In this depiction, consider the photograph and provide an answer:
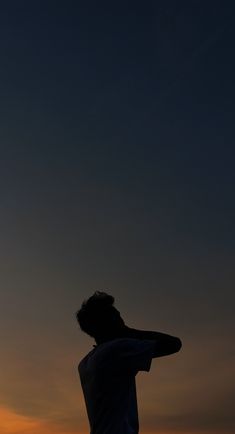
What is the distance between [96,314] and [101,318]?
5 cm

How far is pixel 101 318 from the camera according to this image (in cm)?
609

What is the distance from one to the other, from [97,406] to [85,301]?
836 millimetres

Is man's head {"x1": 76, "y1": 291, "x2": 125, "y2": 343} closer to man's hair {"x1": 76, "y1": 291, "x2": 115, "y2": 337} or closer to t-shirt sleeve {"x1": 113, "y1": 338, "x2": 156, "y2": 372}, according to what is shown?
man's hair {"x1": 76, "y1": 291, "x2": 115, "y2": 337}

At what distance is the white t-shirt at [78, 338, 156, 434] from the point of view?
579cm

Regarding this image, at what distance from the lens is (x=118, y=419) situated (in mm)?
5777

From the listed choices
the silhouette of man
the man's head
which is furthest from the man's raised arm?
the man's head

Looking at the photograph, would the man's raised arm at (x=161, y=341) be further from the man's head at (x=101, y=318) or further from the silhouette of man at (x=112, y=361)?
the man's head at (x=101, y=318)

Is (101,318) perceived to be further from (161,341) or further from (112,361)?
(161,341)

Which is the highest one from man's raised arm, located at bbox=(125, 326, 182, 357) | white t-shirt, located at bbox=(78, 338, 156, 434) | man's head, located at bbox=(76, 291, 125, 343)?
man's head, located at bbox=(76, 291, 125, 343)

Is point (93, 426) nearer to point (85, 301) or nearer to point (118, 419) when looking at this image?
point (118, 419)

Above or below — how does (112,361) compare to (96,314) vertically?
below

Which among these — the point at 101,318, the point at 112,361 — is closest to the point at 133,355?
the point at 112,361

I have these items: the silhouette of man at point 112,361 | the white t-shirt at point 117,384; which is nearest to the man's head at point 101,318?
the silhouette of man at point 112,361

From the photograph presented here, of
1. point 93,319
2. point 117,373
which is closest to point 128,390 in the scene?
point 117,373
